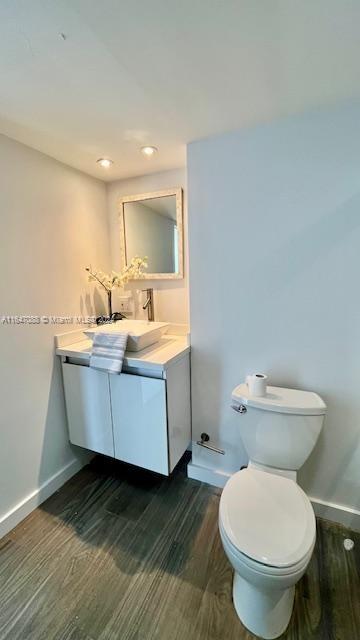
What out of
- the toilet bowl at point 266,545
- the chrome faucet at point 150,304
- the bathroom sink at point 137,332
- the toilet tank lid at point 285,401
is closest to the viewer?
the toilet bowl at point 266,545

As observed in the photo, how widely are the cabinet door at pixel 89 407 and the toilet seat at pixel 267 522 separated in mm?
824

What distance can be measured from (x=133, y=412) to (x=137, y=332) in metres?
0.46

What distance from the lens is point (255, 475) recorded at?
1.29 m

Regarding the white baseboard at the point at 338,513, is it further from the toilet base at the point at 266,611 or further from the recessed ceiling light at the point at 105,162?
the recessed ceiling light at the point at 105,162

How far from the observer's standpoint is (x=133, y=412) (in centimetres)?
155

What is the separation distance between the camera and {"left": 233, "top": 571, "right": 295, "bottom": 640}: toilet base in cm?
104

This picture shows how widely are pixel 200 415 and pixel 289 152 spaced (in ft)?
5.10

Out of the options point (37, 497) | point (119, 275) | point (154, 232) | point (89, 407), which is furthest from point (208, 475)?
point (154, 232)

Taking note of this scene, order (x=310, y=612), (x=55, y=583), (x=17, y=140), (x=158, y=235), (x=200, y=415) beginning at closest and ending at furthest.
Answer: (x=310, y=612) → (x=55, y=583) → (x=17, y=140) → (x=200, y=415) → (x=158, y=235)

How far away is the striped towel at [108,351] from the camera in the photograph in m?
1.47

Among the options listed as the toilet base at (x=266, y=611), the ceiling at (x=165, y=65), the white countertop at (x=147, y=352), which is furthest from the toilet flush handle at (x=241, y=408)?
the ceiling at (x=165, y=65)

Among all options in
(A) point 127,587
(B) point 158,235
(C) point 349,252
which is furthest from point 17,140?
(A) point 127,587

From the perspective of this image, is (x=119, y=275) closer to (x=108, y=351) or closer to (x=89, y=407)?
(x=108, y=351)

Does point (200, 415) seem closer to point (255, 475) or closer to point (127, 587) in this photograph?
point (255, 475)
